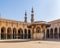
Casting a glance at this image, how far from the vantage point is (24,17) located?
4844 cm

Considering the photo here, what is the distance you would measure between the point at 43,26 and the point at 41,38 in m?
2.06

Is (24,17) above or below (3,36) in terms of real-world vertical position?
above

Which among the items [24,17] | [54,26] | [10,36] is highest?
[24,17]

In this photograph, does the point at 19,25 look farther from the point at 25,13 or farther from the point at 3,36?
the point at 25,13

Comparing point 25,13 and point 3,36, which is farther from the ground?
point 25,13

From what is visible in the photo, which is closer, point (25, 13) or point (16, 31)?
point (16, 31)

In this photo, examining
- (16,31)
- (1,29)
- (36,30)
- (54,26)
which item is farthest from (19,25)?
(36,30)

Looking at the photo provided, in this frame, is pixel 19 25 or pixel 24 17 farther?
pixel 24 17

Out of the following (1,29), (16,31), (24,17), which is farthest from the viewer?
(24,17)

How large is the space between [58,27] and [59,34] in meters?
1.87

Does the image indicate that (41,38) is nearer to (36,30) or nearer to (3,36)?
(36,30)

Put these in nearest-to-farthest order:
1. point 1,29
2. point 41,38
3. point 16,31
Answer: point 41,38 < point 1,29 < point 16,31

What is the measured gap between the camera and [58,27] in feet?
125

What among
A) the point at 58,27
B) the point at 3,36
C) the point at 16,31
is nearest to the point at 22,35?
the point at 16,31
